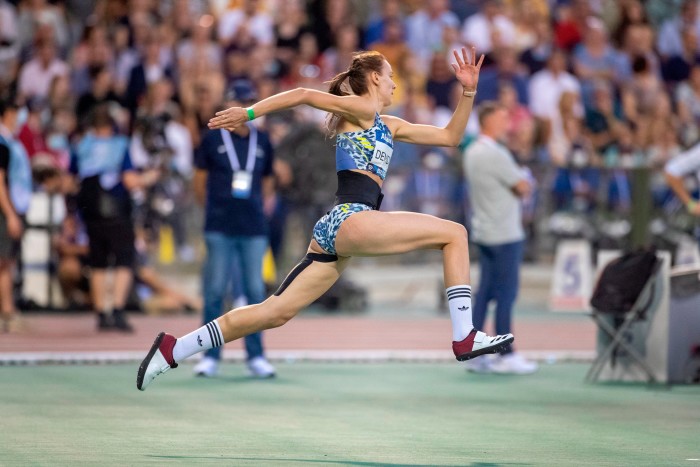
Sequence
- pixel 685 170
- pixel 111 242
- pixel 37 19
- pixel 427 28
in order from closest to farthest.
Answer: pixel 685 170
pixel 111 242
pixel 37 19
pixel 427 28

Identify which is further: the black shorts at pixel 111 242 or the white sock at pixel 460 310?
the black shorts at pixel 111 242

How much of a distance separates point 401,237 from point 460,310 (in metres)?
0.59

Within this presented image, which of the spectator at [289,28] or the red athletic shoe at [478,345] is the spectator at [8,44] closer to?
the spectator at [289,28]

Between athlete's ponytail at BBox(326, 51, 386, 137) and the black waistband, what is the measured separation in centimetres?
40

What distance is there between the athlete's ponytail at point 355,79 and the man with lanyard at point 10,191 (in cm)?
680

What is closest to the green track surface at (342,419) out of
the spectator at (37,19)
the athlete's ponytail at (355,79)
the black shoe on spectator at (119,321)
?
the athlete's ponytail at (355,79)

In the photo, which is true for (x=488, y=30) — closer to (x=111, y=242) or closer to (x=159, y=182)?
(x=159, y=182)

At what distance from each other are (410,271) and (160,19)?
5247 mm

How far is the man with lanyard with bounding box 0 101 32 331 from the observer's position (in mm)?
14852

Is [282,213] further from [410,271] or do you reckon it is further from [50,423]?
[50,423]

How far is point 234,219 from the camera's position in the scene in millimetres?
11977

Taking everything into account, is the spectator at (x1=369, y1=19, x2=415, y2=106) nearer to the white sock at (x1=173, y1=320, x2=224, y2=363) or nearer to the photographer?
the photographer

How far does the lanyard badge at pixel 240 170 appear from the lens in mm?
11961

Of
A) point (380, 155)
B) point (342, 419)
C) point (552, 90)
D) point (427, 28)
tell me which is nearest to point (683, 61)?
point (552, 90)
